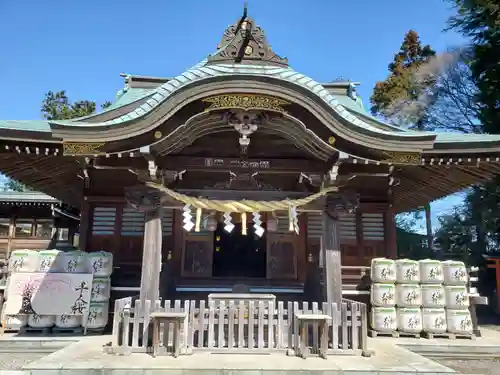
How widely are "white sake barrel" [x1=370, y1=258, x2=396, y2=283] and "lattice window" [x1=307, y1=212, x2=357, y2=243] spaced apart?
187 centimetres

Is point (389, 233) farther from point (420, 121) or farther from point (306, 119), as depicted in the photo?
point (420, 121)

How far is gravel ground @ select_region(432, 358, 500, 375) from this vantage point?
7160 millimetres

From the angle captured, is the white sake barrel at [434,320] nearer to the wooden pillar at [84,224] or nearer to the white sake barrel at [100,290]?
the white sake barrel at [100,290]

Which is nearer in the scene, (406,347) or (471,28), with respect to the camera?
(406,347)

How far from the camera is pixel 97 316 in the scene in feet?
27.6

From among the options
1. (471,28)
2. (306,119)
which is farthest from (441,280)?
(471,28)

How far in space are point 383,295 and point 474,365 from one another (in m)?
2.06

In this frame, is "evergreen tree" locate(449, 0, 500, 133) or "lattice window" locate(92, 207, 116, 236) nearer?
"lattice window" locate(92, 207, 116, 236)

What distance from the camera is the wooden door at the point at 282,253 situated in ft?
34.7

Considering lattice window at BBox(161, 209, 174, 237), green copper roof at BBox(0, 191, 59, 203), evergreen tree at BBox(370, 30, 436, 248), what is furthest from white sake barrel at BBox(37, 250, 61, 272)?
evergreen tree at BBox(370, 30, 436, 248)

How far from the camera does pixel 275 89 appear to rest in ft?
23.4

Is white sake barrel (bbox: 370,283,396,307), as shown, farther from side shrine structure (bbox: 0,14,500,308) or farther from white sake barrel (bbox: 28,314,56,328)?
white sake barrel (bbox: 28,314,56,328)

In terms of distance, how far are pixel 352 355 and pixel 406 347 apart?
2.06 meters

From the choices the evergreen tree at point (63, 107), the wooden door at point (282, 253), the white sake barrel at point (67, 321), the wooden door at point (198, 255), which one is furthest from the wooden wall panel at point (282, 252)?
the evergreen tree at point (63, 107)
